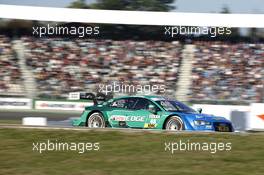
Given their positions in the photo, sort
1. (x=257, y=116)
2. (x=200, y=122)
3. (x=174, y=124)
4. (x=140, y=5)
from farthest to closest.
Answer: (x=140, y=5)
(x=257, y=116)
(x=174, y=124)
(x=200, y=122)

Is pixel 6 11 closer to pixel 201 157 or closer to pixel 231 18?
pixel 231 18

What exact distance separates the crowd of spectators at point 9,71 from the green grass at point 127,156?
1043 cm

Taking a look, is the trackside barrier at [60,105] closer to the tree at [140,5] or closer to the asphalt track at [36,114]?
the asphalt track at [36,114]

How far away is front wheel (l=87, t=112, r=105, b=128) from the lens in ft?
48.0

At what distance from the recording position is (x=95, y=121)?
14.7 meters

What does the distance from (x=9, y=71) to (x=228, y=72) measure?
902 cm

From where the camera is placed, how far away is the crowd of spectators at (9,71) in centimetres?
2280

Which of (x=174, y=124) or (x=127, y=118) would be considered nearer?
(x=174, y=124)

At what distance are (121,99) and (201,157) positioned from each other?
5.04 metres

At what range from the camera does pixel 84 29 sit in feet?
80.0
